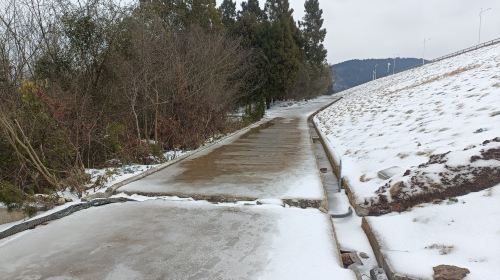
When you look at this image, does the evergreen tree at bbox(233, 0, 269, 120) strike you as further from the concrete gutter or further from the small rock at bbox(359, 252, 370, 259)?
the small rock at bbox(359, 252, 370, 259)

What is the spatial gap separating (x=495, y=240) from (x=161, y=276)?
2.49 meters

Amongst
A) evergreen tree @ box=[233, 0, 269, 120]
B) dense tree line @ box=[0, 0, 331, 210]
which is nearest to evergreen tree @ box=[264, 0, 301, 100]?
evergreen tree @ box=[233, 0, 269, 120]

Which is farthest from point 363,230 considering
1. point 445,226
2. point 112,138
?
point 112,138

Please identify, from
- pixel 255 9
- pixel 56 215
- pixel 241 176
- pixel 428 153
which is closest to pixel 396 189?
pixel 428 153

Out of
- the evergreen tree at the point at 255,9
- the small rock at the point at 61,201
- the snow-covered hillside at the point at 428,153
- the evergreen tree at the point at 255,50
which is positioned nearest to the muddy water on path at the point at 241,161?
the snow-covered hillside at the point at 428,153

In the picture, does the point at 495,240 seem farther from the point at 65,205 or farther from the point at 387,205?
the point at 65,205

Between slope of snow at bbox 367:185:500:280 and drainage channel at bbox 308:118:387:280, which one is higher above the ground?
slope of snow at bbox 367:185:500:280

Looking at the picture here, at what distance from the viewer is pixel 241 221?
391 centimetres

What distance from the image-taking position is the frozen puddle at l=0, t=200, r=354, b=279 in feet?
9.46

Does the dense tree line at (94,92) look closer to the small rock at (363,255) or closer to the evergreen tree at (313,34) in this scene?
the small rock at (363,255)

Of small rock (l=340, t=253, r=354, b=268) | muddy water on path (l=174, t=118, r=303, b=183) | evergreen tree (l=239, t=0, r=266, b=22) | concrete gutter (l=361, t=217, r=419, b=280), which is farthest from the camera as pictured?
evergreen tree (l=239, t=0, r=266, b=22)

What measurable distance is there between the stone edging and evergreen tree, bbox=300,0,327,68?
1287 inches

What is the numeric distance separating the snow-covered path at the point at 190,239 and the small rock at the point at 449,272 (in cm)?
60

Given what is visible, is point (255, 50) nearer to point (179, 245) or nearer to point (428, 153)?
point (428, 153)
